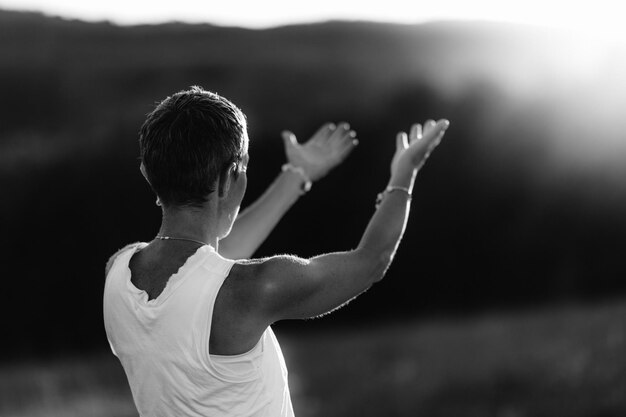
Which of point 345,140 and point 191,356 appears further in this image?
point 345,140

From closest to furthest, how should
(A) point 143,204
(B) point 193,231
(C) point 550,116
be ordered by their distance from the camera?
(B) point 193,231 → (A) point 143,204 → (C) point 550,116

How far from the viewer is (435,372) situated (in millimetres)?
6742

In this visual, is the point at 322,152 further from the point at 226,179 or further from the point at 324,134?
the point at 226,179

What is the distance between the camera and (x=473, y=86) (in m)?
6.68

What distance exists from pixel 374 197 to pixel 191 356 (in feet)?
15.9

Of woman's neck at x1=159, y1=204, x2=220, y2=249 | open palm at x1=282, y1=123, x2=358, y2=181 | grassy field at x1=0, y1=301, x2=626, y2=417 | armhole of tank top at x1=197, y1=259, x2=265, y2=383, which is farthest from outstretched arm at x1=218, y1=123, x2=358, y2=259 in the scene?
grassy field at x1=0, y1=301, x2=626, y2=417

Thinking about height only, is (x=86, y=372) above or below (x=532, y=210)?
below

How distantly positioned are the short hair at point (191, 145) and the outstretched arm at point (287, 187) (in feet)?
2.49

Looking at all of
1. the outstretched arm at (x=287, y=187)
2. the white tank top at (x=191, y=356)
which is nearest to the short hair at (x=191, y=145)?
the white tank top at (x=191, y=356)

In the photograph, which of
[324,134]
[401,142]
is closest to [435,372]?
[324,134]

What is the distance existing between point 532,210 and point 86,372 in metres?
3.47

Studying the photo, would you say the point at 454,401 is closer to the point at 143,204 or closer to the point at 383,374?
the point at 383,374

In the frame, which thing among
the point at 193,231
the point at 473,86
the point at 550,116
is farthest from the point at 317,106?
the point at 193,231

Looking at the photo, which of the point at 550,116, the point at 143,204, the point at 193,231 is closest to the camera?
the point at 193,231
